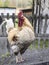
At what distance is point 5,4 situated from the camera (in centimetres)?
1078

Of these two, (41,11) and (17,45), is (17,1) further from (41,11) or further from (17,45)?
(17,45)

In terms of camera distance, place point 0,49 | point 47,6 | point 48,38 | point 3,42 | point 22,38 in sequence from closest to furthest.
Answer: point 22,38 → point 0,49 → point 3,42 → point 48,38 → point 47,6

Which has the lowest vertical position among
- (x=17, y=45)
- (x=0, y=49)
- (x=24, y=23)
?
(x=0, y=49)

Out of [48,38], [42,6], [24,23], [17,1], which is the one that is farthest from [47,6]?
[24,23]

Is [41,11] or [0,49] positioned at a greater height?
[41,11]

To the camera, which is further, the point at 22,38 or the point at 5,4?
the point at 5,4

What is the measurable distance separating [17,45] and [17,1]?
6.53 meters

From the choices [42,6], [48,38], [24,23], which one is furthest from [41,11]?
[24,23]

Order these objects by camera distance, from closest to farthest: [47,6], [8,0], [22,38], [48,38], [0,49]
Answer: [22,38] → [0,49] → [48,38] → [8,0] → [47,6]

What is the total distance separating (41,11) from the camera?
1133cm

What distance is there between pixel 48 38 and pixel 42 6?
251 centimetres

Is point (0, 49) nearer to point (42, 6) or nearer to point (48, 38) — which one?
point (48, 38)

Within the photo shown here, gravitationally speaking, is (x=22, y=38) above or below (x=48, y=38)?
above

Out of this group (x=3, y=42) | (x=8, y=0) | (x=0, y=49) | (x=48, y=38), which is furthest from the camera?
(x=8, y=0)
